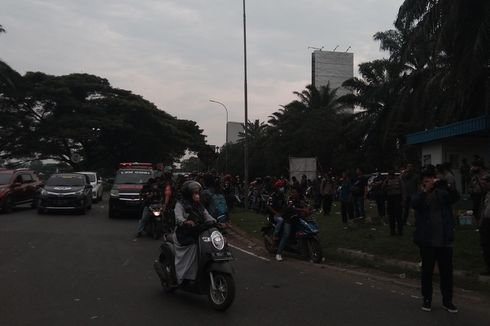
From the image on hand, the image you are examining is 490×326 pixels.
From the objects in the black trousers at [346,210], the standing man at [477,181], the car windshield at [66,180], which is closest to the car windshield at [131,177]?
the car windshield at [66,180]

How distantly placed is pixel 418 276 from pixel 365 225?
570 centimetres

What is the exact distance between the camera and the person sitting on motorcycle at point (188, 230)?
7.33 metres

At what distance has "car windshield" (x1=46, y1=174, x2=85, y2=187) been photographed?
74.0 feet

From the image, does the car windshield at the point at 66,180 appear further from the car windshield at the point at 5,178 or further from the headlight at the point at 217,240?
the headlight at the point at 217,240

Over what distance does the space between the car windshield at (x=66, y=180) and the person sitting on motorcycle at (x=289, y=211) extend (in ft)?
43.4

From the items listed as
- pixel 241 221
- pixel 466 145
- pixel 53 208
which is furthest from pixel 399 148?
pixel 53 208

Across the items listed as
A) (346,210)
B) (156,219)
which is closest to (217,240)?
(156,219)

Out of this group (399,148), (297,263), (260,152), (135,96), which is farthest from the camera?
(260,152)

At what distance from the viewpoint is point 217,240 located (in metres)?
7.12

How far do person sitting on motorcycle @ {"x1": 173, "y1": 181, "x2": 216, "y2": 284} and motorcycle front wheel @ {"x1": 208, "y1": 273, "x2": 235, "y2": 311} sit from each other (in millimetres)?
341

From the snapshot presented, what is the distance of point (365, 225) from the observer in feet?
51.0

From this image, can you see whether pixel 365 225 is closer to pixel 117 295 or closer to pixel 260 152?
pixel 117 295

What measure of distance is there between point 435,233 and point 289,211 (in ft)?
15.8

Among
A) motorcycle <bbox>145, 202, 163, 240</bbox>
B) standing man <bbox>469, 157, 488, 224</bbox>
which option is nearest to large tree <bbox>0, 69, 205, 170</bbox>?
motorcycle <bbox>145, 202, 163, 240</bbox>
